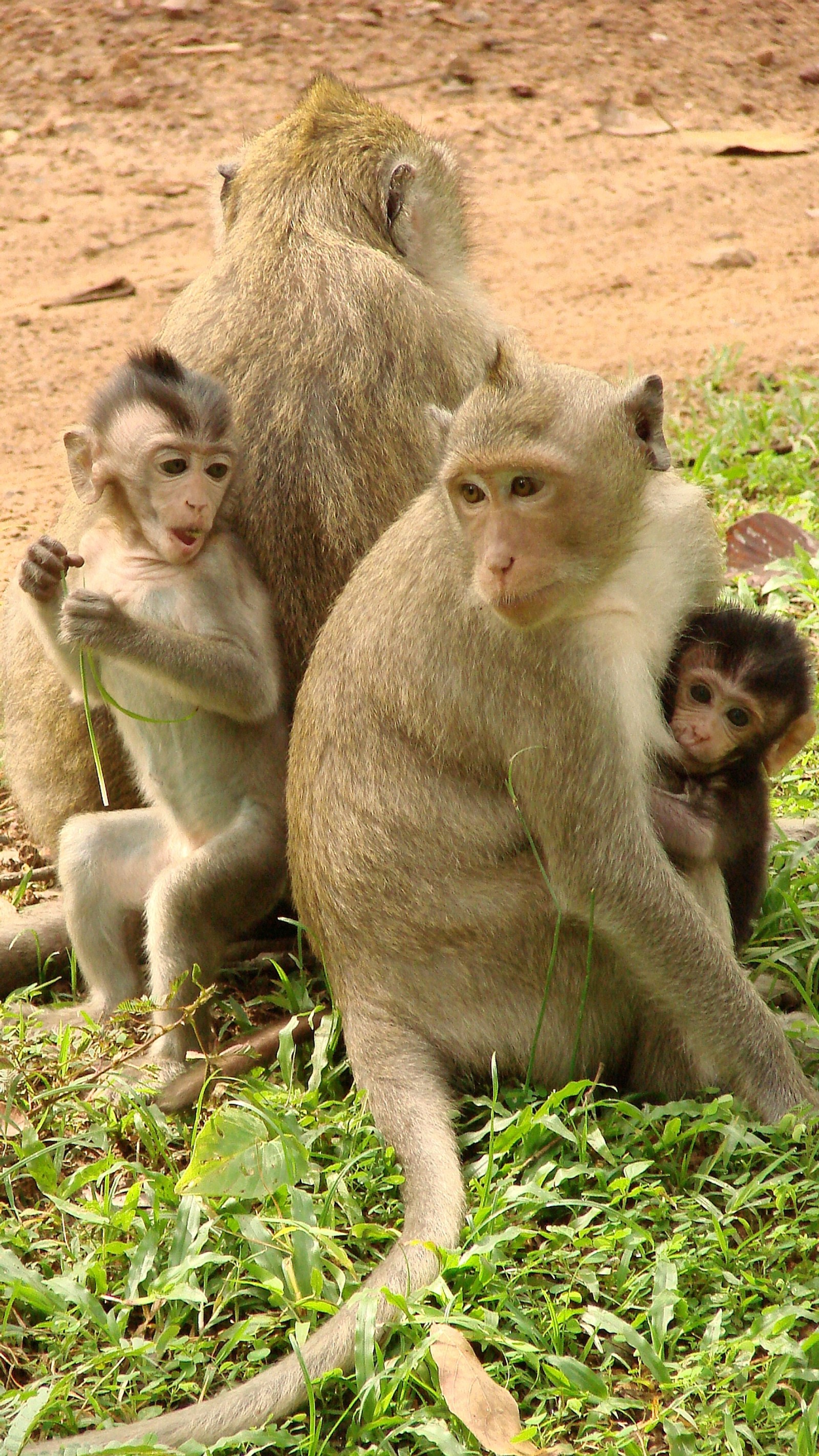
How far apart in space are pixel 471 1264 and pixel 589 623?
1.41m

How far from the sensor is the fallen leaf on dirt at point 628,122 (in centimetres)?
1076

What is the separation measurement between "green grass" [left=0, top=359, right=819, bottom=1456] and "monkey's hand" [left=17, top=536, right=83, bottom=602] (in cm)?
120

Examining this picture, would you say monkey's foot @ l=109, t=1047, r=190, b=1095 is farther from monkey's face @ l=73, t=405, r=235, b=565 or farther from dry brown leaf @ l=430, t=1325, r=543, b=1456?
monkey's face @ l=73, t=405, r=235, b=565

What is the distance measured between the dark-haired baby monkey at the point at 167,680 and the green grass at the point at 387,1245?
1.25 ft

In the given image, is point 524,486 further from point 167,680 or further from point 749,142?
point 749,142

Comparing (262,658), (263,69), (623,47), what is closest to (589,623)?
(262,658)

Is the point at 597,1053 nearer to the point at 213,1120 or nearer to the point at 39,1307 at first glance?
the point at 213,1120

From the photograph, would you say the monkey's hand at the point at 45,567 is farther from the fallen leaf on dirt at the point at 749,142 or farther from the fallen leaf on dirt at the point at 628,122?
the fallen leaf on dirt at the point at 628,122

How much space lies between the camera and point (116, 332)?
8.27 m

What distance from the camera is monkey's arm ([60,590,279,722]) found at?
12.5 ft

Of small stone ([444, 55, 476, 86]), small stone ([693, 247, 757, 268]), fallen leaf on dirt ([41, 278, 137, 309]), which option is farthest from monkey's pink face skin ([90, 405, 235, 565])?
small stone ([444, 55, 476, 86])

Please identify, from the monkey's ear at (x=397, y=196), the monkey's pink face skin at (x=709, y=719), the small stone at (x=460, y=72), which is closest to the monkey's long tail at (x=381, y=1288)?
the monkey's pink face skin at (x=709, y=719)

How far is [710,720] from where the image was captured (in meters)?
3.89

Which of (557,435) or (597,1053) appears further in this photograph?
(597,1053)
